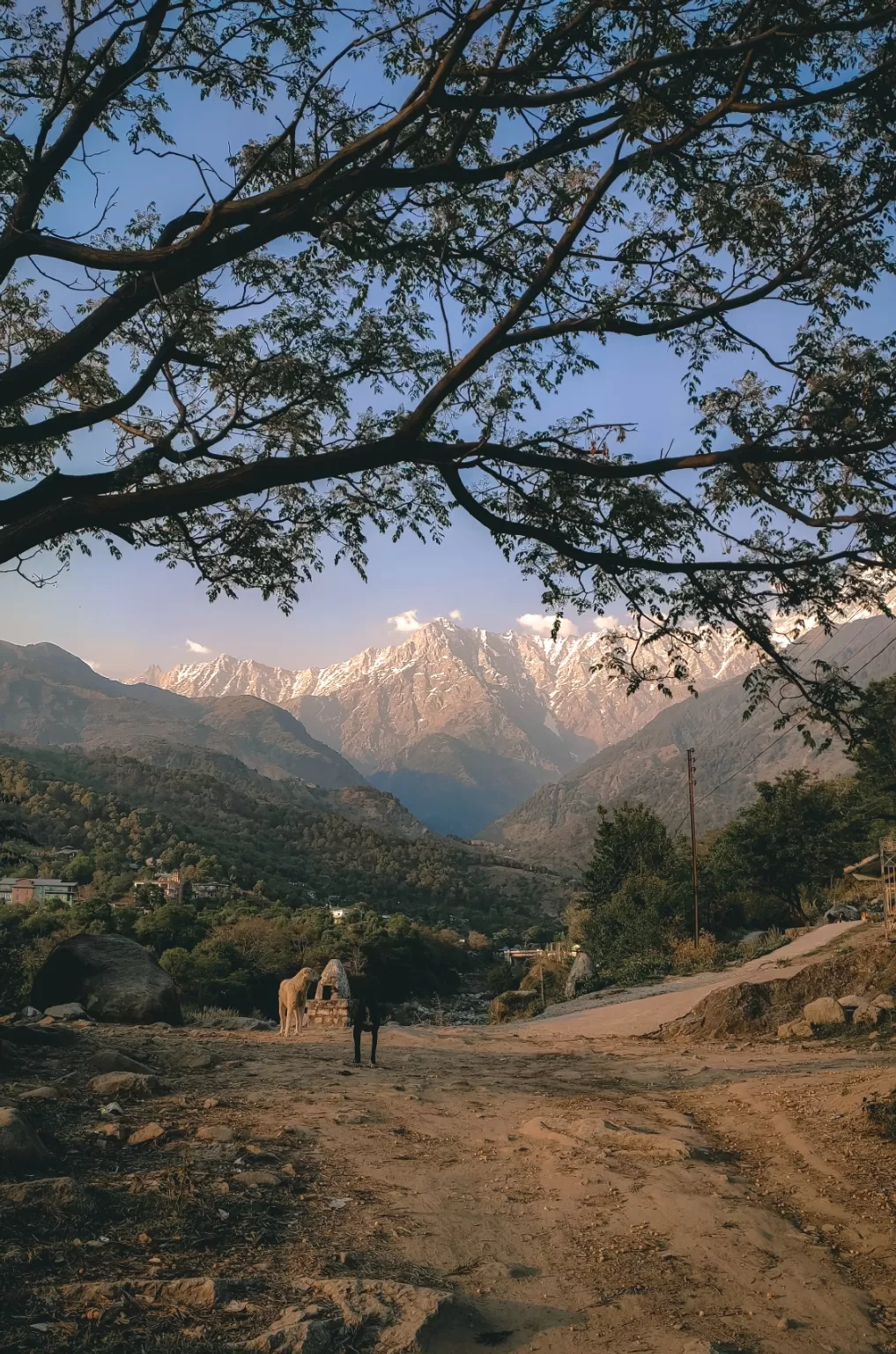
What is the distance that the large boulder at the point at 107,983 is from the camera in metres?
17.0

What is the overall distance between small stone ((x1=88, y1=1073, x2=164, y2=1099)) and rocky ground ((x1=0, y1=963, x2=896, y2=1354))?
3 centimetres

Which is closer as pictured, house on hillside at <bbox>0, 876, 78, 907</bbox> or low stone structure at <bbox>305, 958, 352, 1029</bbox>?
low stone structure at <bbox>305, 958, 352, 1029</bbox>

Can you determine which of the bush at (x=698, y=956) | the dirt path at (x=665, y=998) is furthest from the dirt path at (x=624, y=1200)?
the bush at (x=698, y=956)

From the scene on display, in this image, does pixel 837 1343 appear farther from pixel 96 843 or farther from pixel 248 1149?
pixel 96 843

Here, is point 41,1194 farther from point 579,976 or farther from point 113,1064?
point 579,976

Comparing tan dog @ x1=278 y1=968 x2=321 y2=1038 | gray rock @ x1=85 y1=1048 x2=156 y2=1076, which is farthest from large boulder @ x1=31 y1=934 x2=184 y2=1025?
gray rock @ x1=85 y1=1048 x2=156 y2=1076

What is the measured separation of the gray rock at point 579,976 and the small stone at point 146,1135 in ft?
81.4

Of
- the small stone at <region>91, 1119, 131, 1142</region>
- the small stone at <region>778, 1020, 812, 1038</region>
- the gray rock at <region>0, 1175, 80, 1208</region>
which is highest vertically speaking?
the gray rock at <region>0, 1175, 80, 1208</region>

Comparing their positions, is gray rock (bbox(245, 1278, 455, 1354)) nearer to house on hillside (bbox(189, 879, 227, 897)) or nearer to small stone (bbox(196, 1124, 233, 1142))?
small stone (bbox(196, 1124, 233, 1142))

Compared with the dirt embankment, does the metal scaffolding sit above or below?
above

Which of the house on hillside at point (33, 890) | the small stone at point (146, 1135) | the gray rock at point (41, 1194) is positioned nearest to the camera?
the gray rock at point (41, 1194)

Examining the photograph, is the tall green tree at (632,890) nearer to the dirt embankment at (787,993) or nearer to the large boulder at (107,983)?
the dirt embankment at (787,993)

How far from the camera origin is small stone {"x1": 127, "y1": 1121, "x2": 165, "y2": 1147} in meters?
7.30

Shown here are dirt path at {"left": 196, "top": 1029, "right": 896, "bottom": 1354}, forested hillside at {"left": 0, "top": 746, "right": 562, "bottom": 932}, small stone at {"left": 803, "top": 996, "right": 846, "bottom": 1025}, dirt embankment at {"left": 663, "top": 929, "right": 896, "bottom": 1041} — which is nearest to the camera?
dirt path at {"left": 196, "top": 1029, "right": 896, "bottom": 1354}
